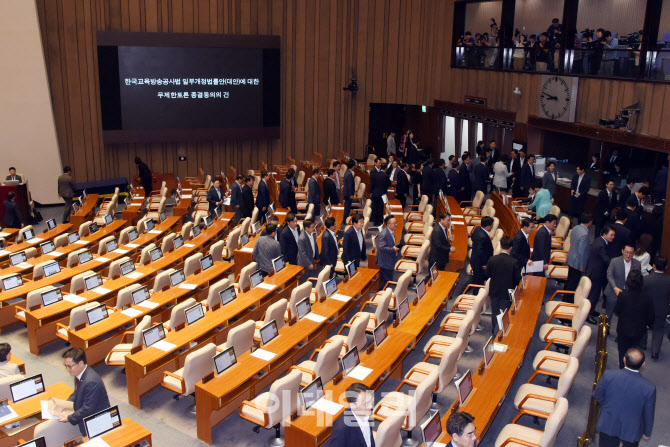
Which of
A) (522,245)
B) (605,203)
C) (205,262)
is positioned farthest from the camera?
(605,203)

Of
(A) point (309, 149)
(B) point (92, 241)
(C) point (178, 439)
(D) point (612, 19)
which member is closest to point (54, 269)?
(B) point (92, 241)

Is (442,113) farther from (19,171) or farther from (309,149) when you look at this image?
(19,171)

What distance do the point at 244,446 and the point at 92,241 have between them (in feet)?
22.7

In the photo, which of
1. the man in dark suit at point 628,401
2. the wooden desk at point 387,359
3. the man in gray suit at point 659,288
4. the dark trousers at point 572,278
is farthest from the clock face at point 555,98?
the man in dark suit at point 628,401

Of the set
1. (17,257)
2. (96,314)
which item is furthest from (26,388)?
(17,257)

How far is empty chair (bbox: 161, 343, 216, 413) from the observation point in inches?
259

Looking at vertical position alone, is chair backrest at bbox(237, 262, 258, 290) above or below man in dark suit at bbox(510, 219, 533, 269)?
below

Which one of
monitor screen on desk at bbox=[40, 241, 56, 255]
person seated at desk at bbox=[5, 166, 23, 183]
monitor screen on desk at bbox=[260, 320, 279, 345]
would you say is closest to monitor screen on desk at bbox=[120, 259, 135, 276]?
monitor screen on desk at bbox=[40, 241, 56, 255]

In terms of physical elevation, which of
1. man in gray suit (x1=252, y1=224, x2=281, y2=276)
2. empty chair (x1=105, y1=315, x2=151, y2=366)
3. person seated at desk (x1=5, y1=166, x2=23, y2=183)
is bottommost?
empty chair (x1=105, y1=315, x2=151, y2=366)

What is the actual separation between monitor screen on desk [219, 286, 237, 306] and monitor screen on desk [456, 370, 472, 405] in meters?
3.89

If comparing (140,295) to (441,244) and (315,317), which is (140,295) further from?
(441,244)

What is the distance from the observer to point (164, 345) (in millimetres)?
7309

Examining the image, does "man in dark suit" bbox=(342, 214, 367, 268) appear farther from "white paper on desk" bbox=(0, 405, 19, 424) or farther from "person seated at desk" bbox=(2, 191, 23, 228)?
"person seated at desk" bbox=(2, 191, 23, 228)

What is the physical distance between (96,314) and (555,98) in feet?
37.5
